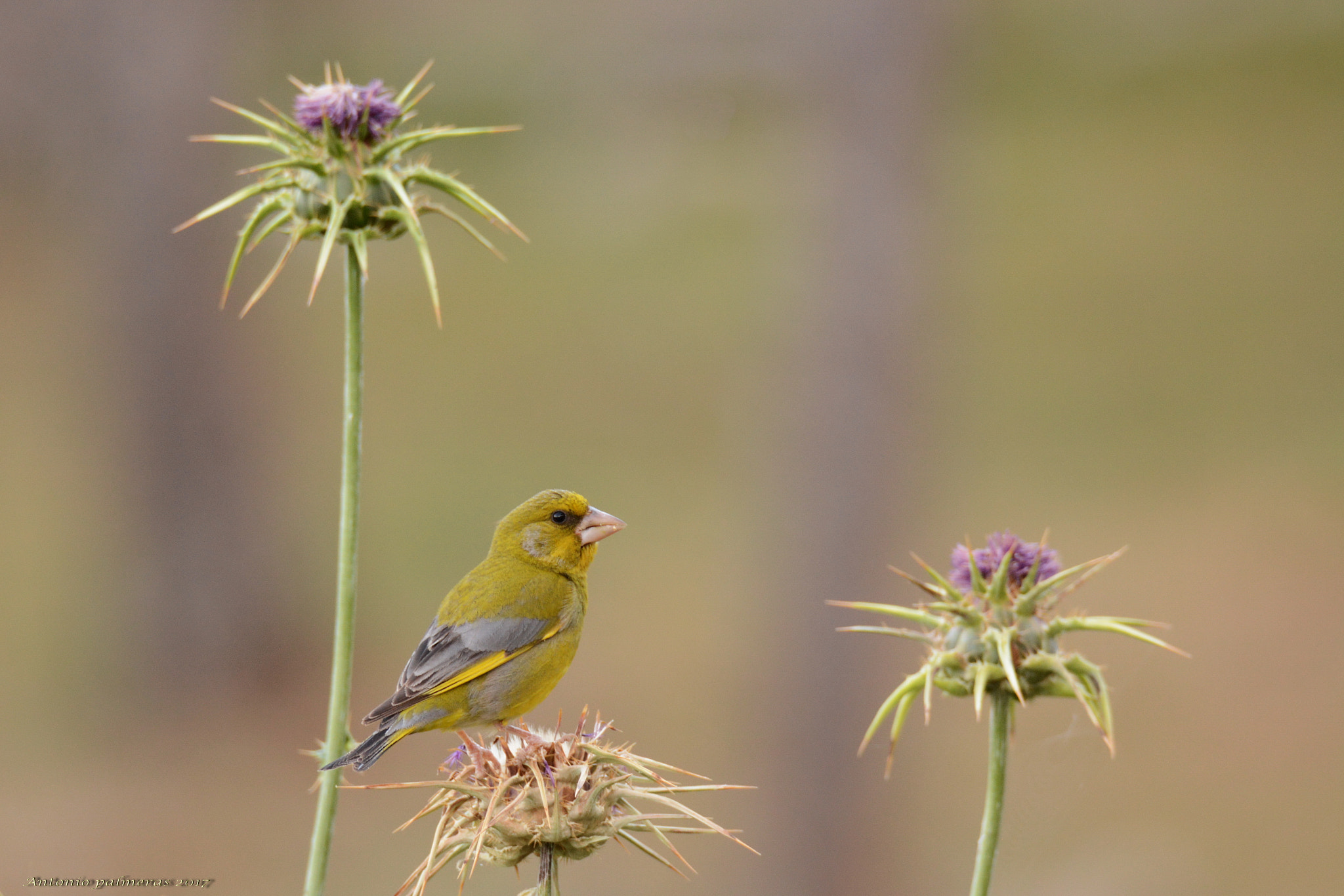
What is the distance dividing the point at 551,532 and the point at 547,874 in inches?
108

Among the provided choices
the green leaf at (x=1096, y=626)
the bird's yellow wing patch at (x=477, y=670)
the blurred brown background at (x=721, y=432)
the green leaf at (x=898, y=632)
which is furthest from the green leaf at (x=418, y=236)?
the blurred brown background at (x=721, y=432)

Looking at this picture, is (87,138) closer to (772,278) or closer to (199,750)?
(199,750)

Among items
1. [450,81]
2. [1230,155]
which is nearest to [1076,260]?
[1230,155]

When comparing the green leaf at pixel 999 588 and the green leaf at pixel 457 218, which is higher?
the green leaf at pixel 457 218

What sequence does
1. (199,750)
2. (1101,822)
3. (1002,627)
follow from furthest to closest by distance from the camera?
(199,750), (1101,822), (1002,627)

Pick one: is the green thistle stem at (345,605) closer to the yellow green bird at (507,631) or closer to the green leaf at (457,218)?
the green leaf at (457,218)

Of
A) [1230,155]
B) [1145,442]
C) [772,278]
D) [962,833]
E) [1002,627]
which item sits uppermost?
[1230,155]

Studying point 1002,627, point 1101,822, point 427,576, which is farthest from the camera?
point 427,576

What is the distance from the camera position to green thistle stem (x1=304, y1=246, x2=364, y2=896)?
372 cm

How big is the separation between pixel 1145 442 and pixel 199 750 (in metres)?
22.7

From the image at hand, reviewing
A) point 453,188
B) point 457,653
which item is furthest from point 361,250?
point 457,653

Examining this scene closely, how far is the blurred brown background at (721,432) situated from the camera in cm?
1555

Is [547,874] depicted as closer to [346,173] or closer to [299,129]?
[346,173]

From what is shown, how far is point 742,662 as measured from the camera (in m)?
22.5
